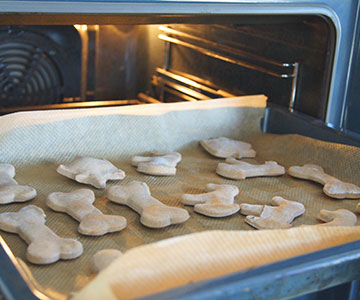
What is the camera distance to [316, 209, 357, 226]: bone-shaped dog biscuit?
121 cm

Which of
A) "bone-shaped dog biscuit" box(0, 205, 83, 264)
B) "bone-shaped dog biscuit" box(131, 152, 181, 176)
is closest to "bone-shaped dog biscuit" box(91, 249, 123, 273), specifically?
"bone-shaped dog biscuit" box(0, 205, 83, 264)

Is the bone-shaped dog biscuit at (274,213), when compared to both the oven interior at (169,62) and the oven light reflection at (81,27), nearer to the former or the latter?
the oven interior at (169,62)

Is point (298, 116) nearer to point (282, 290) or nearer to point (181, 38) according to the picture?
point (181, 38)

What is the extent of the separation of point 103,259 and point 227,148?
722 mm

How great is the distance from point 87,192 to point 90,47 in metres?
1.04

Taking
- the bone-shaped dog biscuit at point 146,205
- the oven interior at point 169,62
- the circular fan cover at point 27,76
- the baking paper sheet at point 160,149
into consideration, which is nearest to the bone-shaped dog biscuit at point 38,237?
the baking paper sheet at point 160,149

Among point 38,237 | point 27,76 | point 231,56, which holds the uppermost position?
point 231,56

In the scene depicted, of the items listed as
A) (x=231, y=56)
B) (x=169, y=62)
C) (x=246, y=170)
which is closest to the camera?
(x=246, y=170)

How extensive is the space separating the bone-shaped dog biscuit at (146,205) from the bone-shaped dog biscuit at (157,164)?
9cm

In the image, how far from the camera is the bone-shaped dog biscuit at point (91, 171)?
135cm

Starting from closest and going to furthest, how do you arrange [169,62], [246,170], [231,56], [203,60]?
[246,170]
[231,56]
[203,60]
[169,62]

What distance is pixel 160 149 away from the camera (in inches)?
62.9

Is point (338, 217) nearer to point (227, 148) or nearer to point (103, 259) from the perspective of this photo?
point (227, 148)

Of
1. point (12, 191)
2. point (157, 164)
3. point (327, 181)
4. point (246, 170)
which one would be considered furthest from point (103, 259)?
point (327, 181)
